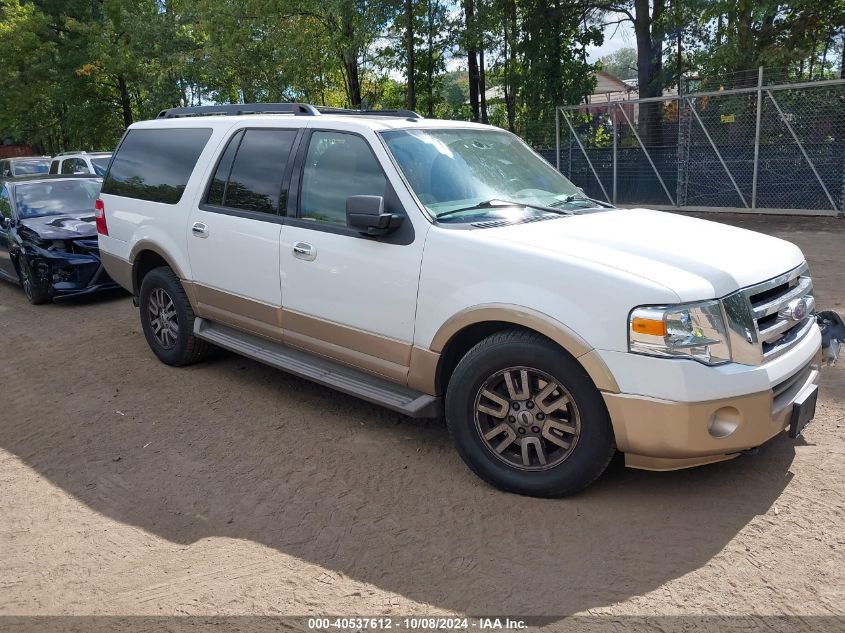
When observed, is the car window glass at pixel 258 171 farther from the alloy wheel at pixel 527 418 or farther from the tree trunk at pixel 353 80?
the tree trunk at pixel 353 80

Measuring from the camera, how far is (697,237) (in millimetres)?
3854

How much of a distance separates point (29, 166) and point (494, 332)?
58.1 ft

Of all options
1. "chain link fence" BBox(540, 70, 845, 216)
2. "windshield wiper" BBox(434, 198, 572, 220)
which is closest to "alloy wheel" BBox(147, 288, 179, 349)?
"windshield wiper" BBox(434, 198, 572, 220)

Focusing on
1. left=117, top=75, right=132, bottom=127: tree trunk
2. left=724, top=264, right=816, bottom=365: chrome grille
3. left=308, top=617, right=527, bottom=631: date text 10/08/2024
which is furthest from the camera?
left=117, top=75, right=132, bottom=127: tree trunk

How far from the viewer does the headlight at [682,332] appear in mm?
3154

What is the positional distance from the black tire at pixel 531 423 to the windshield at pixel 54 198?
7577mm

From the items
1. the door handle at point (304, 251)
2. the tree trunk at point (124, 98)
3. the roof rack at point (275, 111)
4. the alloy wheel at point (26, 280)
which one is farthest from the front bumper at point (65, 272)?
the tree trunk at point (124, 98)

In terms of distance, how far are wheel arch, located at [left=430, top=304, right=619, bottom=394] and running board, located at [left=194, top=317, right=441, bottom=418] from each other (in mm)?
161

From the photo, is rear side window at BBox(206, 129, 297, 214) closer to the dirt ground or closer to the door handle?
the door handle

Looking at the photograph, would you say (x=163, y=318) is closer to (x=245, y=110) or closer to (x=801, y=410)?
(x=245, y=110)

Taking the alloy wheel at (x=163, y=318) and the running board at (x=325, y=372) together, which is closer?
the running board at (x=325, y=372)

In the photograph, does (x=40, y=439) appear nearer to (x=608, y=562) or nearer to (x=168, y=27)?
(x=608, y=562)

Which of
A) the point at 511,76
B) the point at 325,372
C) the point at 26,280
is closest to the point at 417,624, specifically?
the point at 325,372

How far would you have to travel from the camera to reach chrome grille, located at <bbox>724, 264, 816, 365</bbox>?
326cm
